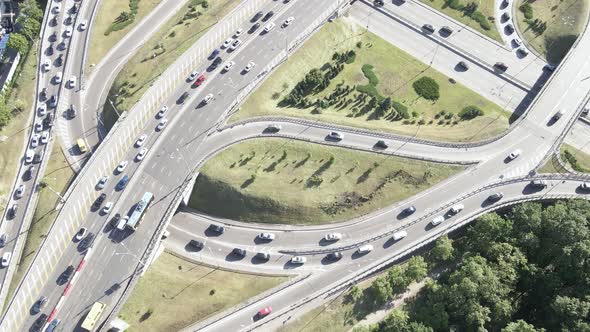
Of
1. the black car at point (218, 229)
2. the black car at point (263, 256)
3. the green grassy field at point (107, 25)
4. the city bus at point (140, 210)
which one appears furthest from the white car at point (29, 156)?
the black car at point (263, 256)

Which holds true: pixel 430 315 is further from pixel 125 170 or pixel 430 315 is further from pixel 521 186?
pixel 125 170

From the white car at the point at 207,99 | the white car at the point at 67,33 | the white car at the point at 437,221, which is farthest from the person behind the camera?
the white car at the point at 67,33

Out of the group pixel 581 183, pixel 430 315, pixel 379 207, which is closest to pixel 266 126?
pixel 379 207

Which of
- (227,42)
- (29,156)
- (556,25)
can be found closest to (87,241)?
(29,156)

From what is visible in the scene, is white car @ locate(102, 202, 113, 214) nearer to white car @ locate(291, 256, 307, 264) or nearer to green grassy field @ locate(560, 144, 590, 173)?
white car @ locate(291, 256, 307, 264)

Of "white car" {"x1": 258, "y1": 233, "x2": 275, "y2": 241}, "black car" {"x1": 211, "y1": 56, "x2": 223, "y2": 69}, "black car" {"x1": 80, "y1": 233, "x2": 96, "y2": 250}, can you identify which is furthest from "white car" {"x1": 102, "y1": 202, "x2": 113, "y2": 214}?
"black car" {"x1": 211, "y1": 56, "x2": 223, "y2": 69}

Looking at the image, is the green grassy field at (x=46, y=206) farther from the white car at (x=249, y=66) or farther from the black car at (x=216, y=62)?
the white car at (x=249, y=66)
